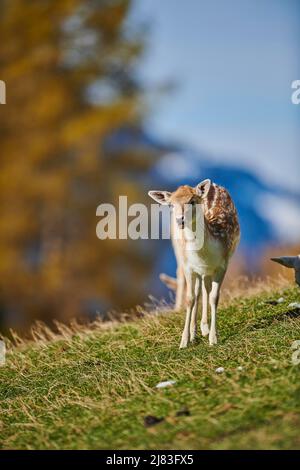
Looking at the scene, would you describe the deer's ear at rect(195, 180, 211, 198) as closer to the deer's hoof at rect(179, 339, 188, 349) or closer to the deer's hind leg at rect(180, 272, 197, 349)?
the deer's hind leg at rect(180, 272, 197, 349)

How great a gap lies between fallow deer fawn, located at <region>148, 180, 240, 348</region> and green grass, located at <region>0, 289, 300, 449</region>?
31 centimetres

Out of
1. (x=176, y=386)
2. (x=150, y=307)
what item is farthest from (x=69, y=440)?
(x=150, y=307)

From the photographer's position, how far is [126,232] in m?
27.7

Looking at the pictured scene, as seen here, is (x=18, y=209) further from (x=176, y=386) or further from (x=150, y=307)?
(x=176, y=386)

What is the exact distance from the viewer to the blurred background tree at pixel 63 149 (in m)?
28.7

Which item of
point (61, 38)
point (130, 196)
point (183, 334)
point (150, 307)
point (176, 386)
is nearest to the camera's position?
point (176, 386)

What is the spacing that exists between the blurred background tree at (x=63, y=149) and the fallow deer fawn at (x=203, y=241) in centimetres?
1943

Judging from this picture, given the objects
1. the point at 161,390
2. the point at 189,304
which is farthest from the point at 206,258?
the point at 161,390

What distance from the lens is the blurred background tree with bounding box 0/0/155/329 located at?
1128 inches

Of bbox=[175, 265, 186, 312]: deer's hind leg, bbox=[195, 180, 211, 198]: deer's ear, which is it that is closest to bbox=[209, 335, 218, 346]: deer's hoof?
bbox=[195, 180, 211, 198]: deer's ear

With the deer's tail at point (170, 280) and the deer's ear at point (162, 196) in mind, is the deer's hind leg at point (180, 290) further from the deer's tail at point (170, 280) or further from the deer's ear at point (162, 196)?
the deer's ear at point (162, 196)

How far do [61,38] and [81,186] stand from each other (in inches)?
200

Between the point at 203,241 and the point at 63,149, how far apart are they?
21.5 meters

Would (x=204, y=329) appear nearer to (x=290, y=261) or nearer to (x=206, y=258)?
(x=206, y=258)
